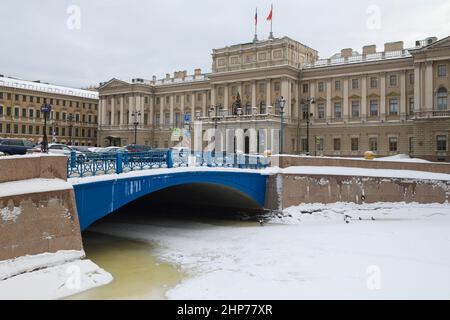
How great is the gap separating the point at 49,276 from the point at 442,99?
175 feet

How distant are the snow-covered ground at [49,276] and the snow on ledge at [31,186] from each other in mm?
1992

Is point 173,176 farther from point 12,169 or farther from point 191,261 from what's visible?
point 12,169

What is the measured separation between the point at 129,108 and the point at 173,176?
230 feet

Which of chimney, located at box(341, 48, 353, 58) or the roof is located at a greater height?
chimney, located at box(341, 48, 353, 58)

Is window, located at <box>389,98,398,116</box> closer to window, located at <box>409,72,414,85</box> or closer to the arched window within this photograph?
window, located at <box>409,72,414,85</box>

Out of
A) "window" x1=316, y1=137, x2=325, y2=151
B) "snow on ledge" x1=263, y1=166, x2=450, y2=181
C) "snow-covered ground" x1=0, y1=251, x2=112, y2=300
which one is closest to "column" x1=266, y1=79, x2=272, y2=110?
"window" x1=316, y1=137, x2=325, y2=151

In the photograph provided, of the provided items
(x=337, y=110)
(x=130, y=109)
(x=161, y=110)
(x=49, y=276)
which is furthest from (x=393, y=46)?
(x=49, y=276)

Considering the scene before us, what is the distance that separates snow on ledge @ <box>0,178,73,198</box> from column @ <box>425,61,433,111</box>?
165ft

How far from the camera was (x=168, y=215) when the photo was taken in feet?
100

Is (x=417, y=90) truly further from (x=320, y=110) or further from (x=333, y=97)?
(x=320, y=110)

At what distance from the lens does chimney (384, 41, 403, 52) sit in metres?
62.5

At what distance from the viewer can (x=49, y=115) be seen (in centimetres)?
8706

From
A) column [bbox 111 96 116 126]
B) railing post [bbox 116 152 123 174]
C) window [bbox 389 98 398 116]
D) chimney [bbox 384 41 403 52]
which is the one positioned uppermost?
chimney [bbox 384 41 403 52]
